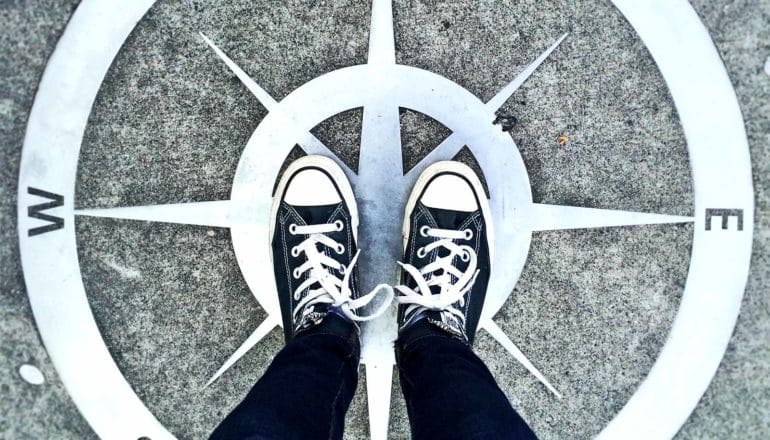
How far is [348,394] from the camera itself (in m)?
1.57

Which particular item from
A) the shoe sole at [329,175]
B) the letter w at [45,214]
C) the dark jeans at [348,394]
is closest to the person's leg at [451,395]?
the dark jeans at [348,394]

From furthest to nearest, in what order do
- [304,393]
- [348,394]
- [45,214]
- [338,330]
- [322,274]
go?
1. [45,214]
2. [322,274]
3. [338,330]
4. [348,394]
5. [304,393]

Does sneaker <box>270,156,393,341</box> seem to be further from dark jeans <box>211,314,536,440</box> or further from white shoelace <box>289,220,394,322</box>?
dark jeans <box>211,314,536,440</box>

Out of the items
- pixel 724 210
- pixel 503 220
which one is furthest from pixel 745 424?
pixel 503 220

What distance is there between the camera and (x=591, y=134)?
1.97 m

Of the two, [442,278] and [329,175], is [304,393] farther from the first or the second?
[329,175]

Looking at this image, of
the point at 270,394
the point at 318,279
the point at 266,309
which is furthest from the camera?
the point at 266,309

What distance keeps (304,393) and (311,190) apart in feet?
2.61

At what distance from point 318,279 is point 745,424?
198cm

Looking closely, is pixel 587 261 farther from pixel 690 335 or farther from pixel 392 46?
pixel 392 46

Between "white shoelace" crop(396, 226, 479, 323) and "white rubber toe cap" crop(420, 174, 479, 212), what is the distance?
11cm

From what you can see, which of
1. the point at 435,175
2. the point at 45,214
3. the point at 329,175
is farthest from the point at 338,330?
the point at 45,214

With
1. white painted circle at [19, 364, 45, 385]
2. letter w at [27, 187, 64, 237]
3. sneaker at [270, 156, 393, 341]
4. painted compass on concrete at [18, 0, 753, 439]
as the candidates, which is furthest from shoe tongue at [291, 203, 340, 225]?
white painted circle at [19, 364, 45, 385]

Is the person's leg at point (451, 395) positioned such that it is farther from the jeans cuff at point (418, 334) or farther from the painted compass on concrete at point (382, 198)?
the painted compass on concrete at point (382, 198)
